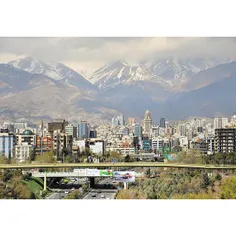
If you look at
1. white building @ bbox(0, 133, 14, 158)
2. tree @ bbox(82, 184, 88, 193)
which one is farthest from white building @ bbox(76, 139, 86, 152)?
white building @ bbox(0, 133, 14, 158)

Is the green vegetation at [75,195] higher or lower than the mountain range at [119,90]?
lower

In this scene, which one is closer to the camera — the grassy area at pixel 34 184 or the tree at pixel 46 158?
the grassy area at pixel 34 184

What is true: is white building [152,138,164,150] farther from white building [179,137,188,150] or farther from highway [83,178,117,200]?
highway [83,178,117,200]

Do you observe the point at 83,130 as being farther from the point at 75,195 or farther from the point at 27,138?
the point at 75,195

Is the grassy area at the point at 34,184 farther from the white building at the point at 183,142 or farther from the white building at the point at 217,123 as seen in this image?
the white building at the point at 217,123

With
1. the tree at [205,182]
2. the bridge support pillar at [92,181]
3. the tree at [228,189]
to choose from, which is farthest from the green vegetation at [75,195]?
the tree at [228,189]

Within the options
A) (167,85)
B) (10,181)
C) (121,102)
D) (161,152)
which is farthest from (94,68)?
(10,181)
